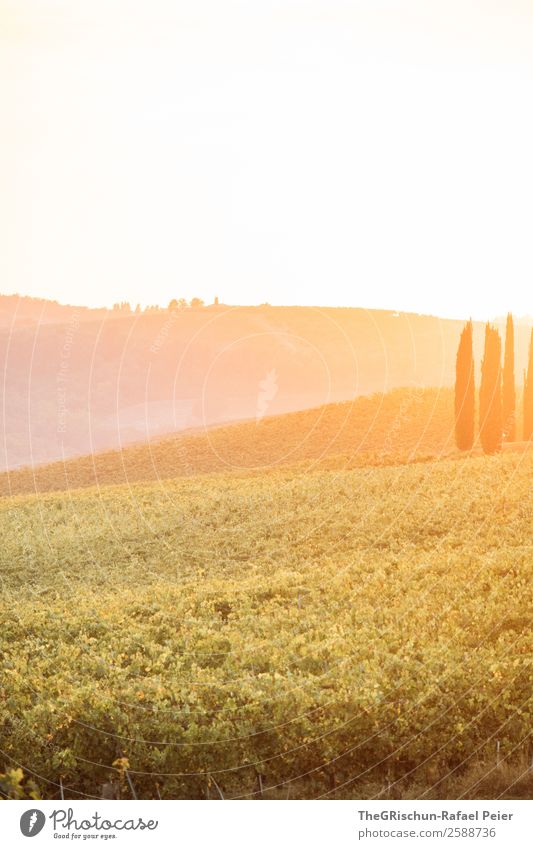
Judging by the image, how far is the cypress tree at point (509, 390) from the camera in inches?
1488

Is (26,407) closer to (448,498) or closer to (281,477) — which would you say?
(281,477)

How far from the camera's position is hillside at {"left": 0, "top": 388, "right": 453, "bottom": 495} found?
133 feet

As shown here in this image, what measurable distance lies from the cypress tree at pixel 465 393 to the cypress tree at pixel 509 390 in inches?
60.4

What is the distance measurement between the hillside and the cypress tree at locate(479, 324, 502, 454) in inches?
90.7

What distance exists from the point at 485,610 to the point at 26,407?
4137 inches

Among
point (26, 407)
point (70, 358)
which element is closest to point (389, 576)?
point (26, 407)

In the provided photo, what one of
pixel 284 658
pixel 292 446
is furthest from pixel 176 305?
pixel 284 658

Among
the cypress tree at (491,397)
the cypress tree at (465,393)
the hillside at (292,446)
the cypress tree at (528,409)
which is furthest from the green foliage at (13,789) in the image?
the cypress tree at (528,409)

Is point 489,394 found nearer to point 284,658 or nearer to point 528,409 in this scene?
point 528,409

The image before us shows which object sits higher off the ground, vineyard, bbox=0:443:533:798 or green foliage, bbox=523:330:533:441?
green foliage, bbox=523:330:533:441

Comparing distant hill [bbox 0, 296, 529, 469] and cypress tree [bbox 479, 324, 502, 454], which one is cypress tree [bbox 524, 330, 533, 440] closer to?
cypress tree [bbox 479, 324, 502, 454]

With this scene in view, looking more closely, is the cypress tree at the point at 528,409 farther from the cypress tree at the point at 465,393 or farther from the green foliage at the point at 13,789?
the green foliage at the point at 13,789

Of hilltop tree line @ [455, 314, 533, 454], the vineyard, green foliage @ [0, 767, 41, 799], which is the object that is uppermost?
hilltop tree line @ [455, 314, 533, 454]

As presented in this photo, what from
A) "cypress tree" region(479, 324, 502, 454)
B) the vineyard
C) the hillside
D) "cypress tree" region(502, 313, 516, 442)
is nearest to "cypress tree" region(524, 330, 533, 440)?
"cypress tree" region(502, 313, 516, 442)
